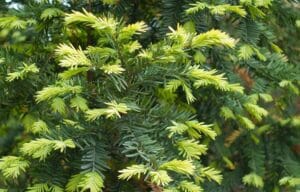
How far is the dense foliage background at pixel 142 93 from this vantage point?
44.4 inches

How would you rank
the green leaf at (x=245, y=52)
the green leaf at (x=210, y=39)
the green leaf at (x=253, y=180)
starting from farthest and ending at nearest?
1. the green leaf at (x=253, y=180)
2. the green leaf at (x=245, y=52)
3. the green leaf at (x=210, y=39)

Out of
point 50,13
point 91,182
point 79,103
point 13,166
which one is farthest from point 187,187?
point 50,13

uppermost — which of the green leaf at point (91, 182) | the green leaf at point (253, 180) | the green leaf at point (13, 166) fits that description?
the green leaf at point (91, 182)

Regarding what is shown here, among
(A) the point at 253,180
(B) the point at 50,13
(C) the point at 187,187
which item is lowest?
(A) the point at 253,180

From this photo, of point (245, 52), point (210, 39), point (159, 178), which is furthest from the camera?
point (245, 52)

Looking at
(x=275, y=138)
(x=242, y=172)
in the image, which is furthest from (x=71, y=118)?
(x=275, y=138)

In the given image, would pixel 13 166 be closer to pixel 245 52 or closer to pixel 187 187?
pixel 187 187

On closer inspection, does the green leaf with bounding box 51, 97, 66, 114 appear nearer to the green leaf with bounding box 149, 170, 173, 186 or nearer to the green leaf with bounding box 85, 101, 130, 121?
the green leaf with bounding box 85, 101, 130, 121

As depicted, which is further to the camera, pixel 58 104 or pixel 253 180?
pixel 253 180

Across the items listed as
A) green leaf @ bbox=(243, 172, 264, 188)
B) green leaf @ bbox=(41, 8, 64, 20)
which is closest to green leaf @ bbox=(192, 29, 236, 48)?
green leaf @ bbox=(41, 8, 64, 20)

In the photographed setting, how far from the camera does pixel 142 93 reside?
1210 mm

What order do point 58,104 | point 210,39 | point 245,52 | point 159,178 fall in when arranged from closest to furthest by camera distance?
point 159,178 < point 210,39 < point 58,104 < point 245,52

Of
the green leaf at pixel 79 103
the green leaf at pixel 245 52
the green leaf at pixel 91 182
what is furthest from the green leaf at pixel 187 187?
the green leaf at pixel 245 52

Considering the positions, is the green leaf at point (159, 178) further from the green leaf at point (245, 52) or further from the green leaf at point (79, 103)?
the green leaf at point (245, 52)
